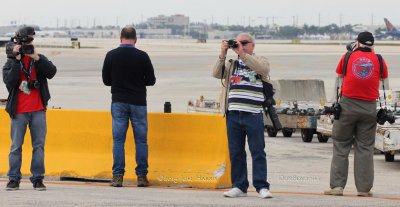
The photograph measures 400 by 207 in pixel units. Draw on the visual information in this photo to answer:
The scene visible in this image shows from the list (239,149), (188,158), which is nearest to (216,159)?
(188,158)

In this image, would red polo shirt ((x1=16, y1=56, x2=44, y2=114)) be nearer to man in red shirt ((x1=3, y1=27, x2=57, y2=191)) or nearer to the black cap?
man in red shirt ((x1=3, y1=27, x2=57, y2=191))

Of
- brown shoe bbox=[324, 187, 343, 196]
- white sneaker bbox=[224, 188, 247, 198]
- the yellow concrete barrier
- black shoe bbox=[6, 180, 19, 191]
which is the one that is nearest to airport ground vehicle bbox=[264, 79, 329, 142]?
the yellow concrete barrier

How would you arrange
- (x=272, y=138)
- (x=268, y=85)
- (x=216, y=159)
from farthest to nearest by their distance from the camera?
(x=272, y=138), (x=216, y=159), (x=268, y=85)

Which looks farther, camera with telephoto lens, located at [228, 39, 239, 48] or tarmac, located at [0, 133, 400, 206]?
camera with telephoto lens, located at [228, 39, 239, 48]

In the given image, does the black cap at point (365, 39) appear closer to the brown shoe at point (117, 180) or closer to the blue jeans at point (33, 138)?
the brown shoe at point (117, 180)

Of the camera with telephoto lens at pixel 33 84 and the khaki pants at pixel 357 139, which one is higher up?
the camera with telephoto lens at pixel 33 84

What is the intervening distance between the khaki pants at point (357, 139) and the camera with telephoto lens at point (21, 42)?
10.6 feet

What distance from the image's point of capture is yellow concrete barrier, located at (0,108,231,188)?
929 centimetres

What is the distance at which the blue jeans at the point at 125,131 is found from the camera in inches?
351

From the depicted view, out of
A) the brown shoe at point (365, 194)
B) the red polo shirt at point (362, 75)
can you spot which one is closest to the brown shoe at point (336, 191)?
the brown shoe at point (365, 194)

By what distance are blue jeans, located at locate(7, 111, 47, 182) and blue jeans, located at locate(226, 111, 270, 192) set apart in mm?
1949

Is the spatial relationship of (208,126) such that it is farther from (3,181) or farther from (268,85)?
(3,181)

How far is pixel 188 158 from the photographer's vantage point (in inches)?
372

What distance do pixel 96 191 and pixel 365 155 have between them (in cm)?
275
